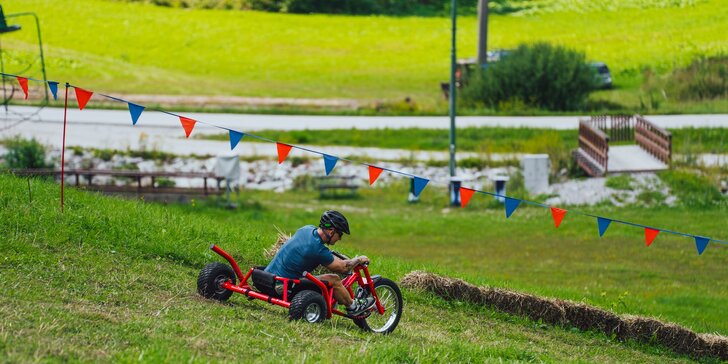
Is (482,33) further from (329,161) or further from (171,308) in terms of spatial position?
(171,308)

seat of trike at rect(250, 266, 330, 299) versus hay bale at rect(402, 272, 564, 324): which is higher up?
seat of trike at rect(250, 266, 330, 299)

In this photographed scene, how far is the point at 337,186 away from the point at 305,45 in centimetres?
2874

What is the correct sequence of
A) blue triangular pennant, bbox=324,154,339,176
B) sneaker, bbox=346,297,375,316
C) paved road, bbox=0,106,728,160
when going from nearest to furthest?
sneaker, bbox=346,297,375,316 < blue triangular pennant, bbox=324,154,339,176 < paved road, bbox=0,106,728,160

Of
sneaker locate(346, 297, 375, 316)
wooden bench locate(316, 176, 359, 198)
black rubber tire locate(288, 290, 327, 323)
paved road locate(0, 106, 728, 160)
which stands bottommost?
wooden bench locate(316, 176, 359, 198)

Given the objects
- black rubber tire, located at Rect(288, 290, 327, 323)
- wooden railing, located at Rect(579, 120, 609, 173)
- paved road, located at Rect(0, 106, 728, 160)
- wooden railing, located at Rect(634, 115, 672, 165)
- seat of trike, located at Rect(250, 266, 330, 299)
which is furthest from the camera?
paved road, located at Rect(0, 106, 728, 160)

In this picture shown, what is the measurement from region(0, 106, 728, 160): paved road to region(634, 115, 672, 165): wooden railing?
11.2 feet

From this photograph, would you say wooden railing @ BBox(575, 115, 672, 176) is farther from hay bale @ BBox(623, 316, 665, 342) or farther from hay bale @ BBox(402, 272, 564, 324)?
hay bale @ BBox(402, 272, 564, 324)

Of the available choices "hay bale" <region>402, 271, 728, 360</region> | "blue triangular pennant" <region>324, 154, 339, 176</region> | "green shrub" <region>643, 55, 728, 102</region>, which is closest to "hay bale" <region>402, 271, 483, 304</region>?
"hay bale" <region>402, 271, 728, 360</region>

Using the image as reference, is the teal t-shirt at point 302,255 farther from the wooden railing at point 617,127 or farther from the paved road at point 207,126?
the wooden railing at point 617,127

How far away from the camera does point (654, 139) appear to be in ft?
113

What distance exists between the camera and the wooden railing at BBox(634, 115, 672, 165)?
3322 cm

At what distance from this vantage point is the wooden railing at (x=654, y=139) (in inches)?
1308

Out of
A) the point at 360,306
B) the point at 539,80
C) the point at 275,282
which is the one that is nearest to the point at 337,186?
the point at 539,80

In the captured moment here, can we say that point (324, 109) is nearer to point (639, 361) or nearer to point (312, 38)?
point (312, 38)
